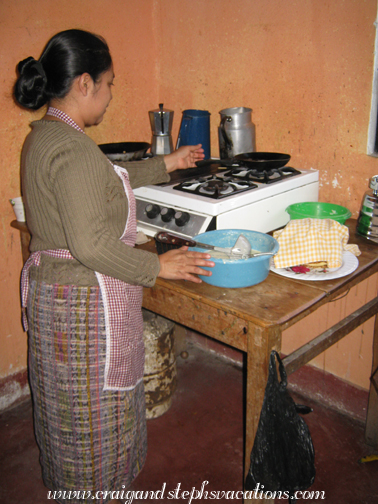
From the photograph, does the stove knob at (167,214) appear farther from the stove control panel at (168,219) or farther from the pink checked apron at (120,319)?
the pink checked apron at (120,319)

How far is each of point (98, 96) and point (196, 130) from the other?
3.20 ft

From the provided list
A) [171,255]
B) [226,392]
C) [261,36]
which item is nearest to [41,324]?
[171,255]

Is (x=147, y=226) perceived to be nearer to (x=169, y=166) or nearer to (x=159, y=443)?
(x=169, y=166)

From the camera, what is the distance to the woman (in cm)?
114

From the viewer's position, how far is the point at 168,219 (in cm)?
166

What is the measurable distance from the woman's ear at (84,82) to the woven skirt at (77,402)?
0.54m

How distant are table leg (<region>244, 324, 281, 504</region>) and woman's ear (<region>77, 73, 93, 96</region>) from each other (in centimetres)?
77

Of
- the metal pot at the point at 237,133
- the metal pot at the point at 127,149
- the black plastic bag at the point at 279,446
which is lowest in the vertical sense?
the black plastic bag at the point at 279,446

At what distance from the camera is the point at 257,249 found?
148cm

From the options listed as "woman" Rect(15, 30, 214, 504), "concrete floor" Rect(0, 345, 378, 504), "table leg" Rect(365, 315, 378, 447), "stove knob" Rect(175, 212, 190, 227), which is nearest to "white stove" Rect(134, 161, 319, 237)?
"stove knob" Rect(175, 212, 190, 227)

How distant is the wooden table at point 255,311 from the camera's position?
1.25 metres

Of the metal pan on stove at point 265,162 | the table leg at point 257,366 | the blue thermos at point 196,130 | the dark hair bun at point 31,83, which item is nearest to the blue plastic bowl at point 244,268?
the table leg at point 257,366

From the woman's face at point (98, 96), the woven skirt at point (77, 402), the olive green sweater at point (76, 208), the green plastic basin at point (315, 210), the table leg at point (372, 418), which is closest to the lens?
the olive green sweater at point (76, 208)

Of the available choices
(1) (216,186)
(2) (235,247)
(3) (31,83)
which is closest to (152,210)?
(1) (216,186)
